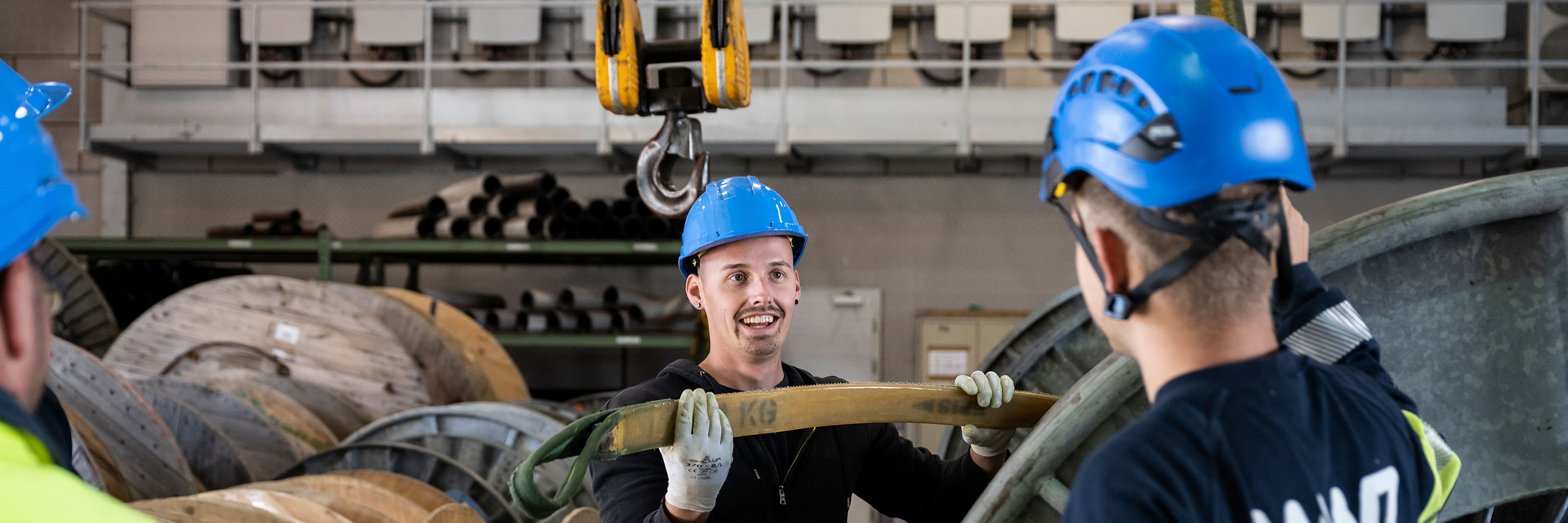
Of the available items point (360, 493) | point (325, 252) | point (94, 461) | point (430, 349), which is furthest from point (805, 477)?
point (325, 252)

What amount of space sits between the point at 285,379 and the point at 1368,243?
18.5ft

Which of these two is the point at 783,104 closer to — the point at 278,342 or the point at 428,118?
the point at 428,118

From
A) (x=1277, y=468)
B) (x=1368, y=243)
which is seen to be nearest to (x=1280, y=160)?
(x=1277, y=468)

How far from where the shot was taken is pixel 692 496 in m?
1.83

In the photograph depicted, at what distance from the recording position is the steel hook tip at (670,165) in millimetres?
2848

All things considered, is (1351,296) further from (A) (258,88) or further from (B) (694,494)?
(A) (258,88)

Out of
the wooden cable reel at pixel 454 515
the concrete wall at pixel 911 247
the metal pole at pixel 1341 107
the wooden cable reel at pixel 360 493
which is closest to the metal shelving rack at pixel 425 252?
the concrete wall at pixel 911 247

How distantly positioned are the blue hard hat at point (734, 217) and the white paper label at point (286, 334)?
4730 mm

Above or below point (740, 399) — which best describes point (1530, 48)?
above

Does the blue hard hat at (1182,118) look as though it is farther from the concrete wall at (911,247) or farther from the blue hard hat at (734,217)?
the concrete wall at (911,247)

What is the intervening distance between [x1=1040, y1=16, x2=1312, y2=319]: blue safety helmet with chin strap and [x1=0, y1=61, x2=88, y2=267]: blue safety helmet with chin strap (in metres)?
1.02

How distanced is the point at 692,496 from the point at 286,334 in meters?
5.38

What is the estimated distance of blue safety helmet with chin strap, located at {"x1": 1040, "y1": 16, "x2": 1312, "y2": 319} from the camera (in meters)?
1.03

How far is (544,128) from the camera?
8.16m
